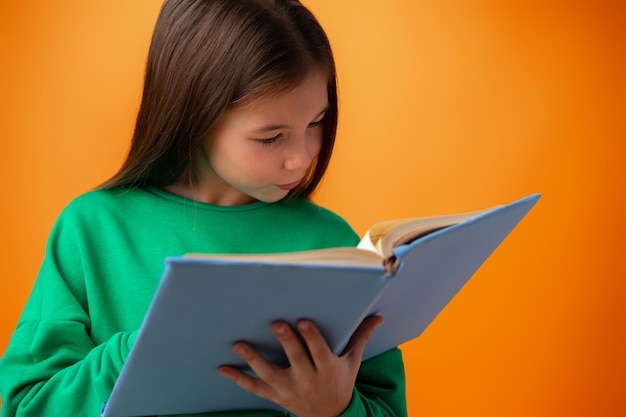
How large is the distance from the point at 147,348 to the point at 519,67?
2018mm

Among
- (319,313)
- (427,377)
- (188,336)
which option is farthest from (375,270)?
(427,377)

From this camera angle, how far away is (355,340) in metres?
1.10

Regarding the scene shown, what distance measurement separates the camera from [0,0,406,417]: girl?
132 cm

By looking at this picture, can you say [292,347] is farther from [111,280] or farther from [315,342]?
[111,280]

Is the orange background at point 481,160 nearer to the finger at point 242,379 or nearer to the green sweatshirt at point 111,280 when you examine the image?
the green sweatshirt at point 111,280

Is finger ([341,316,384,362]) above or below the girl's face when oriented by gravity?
below

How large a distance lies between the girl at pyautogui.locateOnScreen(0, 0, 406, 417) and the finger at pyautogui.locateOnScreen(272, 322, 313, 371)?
7.5 inches

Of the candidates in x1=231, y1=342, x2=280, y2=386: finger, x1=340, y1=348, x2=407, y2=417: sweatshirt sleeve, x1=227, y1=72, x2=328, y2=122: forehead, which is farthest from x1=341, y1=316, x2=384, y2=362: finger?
x1=227, y1=72, x2=328, y2=122: forehead

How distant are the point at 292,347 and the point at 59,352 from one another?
1.59 feet

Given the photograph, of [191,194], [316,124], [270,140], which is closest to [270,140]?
[270,140]

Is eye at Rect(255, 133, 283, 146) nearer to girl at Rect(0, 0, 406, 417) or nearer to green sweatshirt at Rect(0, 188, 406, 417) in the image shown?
girl at Rect(0, 0, 406, 417)

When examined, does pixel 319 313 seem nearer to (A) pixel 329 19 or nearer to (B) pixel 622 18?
(A) pixel 329 19

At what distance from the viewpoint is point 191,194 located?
4.93 feet

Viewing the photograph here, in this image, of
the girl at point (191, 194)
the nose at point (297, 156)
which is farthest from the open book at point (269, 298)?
the nose at point (297, 156)
